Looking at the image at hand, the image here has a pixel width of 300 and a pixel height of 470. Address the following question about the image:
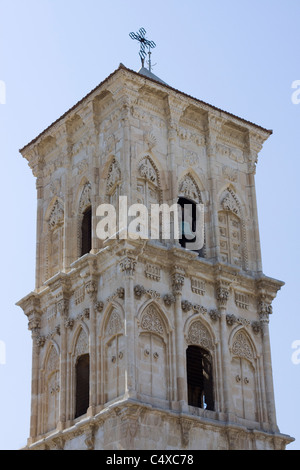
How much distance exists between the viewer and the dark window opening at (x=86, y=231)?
110 ft

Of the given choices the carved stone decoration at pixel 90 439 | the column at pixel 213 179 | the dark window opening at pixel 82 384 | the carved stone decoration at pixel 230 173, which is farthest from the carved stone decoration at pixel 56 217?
the carved stone decoration at pixel 90 439

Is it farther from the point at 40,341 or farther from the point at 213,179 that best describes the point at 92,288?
the point at 213,179

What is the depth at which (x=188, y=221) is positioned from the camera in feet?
110

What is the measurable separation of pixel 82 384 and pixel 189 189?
6552 mm

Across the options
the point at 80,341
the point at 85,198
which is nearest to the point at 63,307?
the point at 80,341

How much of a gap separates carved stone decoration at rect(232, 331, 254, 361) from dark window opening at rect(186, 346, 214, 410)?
1.02m

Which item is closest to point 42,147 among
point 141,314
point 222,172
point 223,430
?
point 222,172

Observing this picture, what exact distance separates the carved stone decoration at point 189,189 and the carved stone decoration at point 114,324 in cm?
466

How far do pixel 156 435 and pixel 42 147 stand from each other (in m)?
11.3

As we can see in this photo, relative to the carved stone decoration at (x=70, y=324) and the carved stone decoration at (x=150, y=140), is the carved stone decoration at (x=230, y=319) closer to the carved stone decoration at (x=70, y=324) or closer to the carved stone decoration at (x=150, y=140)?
Answer: the carved stone decoration at (x=70, y=324)

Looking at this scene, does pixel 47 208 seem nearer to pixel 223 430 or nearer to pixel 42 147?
pixel 42 147

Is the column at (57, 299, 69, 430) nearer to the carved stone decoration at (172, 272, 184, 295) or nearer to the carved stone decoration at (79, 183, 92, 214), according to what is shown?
the carved stone decoration at (79, 183, 92, 214)

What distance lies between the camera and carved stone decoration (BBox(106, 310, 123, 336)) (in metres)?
30.4

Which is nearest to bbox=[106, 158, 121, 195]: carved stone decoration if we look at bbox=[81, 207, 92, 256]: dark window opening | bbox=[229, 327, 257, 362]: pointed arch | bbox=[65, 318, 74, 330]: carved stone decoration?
bbox=[81, 207, 92, 256]: dark window opening
